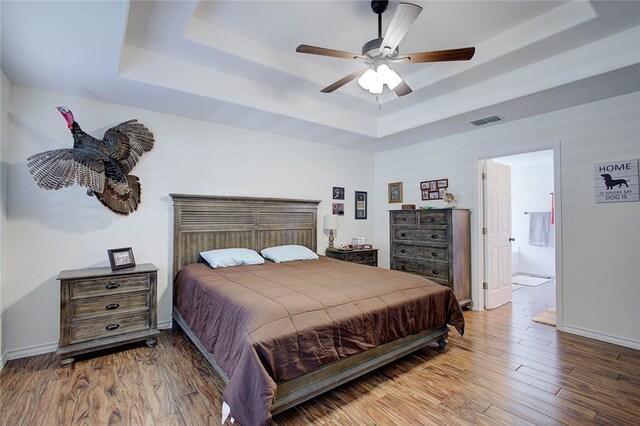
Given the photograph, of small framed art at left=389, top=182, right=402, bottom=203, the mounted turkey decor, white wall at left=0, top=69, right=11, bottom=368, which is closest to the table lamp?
small framed art at left=389, top=182, right=402, bottom=203

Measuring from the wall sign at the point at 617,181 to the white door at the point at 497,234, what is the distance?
3.84ft

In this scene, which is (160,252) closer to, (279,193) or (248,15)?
(279,193)

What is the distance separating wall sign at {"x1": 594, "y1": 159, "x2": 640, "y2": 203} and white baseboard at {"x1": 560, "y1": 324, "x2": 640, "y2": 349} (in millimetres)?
1369

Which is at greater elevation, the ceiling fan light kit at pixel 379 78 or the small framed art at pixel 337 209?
the ceiling fan light kit at pixel 379 78

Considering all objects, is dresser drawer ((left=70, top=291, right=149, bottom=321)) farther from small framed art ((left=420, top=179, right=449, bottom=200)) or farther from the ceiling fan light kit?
small framed art ((left=420, top=179, right=449, bottom=200))

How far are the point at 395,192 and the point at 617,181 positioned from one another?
2.71 m

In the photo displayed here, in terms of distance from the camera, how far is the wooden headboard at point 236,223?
3412mm

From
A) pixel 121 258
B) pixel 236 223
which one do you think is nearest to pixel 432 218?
pixel 236 223

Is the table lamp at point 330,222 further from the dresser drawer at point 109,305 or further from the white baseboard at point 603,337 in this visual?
the white baseboard at point 603,337

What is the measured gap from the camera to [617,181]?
9.80 feet

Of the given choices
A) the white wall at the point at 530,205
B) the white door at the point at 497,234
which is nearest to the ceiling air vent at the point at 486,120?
the white door at the point at 497,234

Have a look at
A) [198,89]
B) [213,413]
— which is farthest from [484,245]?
[198,89]

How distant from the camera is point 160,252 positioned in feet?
11.0

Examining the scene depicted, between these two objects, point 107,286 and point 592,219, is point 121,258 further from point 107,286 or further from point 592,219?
point 592,219
